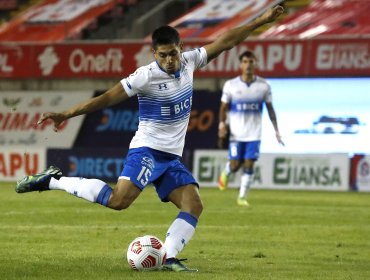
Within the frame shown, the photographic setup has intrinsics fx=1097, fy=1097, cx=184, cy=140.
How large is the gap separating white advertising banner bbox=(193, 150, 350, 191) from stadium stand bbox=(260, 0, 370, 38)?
3558 millimetres

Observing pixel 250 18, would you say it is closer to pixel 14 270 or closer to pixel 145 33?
pixel 145 33

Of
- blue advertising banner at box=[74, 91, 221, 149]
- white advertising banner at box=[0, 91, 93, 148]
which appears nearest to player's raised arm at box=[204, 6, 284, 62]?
Result: blue advertising banner at box=[74, 91, 221, 149]

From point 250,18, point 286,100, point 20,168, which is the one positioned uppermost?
point 250,18

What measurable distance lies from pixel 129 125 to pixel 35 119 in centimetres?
265

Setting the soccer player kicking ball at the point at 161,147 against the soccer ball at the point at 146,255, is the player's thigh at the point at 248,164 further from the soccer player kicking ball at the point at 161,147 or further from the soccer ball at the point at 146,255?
the soccer ball at the point at 146,255

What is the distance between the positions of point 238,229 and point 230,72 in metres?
13.5

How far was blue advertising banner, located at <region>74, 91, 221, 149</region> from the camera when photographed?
88.7 feet

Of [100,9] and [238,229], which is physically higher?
[100,9]

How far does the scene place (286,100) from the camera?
2592 centimetres

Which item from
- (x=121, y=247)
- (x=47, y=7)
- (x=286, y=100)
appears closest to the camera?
(x=121, y=247)

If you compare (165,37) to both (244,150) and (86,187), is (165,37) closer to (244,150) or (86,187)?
(86,187)

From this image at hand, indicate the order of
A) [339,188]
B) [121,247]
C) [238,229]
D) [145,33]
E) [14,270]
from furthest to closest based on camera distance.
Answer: [145,33]
[339,188]
[238,229]
[121,247]
[14,270]

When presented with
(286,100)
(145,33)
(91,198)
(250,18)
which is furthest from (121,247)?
(145,33)

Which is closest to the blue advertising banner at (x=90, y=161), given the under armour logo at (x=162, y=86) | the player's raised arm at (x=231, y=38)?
the player's raised arm at (x=231, y=38)
